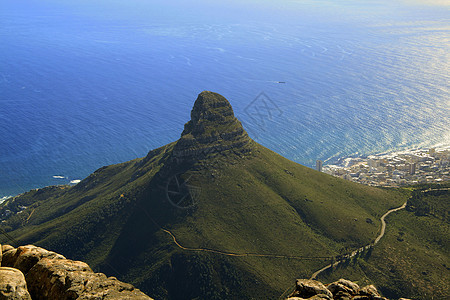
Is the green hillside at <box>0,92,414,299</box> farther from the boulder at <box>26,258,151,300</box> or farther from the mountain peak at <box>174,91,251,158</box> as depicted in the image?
the boulder at <box>26,258,151,300</box>

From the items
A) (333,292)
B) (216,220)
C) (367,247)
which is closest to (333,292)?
(333,292)

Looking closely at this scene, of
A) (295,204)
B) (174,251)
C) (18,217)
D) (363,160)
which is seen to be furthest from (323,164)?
(18,217)

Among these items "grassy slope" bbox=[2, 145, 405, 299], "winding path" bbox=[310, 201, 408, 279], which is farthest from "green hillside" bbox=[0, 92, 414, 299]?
"winding path" bbox=[310, 201, 408, 279]

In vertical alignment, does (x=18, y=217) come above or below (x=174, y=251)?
below

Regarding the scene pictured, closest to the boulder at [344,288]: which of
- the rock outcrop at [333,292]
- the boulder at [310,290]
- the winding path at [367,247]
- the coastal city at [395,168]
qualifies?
the rock outcrop at [333,292]

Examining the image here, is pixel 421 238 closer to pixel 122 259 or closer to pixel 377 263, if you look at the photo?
pixel 377 263

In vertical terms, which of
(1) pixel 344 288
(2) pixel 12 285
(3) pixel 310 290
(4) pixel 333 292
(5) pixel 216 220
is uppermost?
(2) pixel 12 285

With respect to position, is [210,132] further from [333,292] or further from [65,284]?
[65,284]
